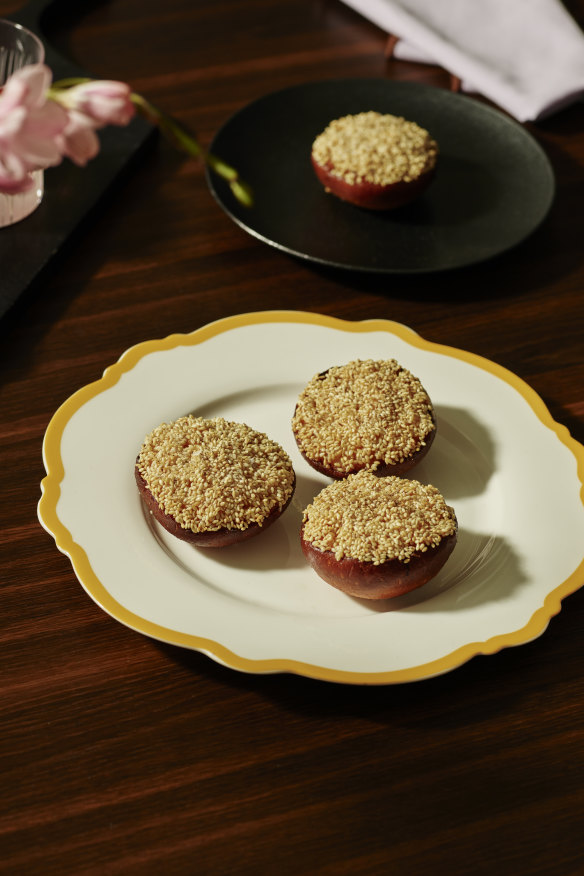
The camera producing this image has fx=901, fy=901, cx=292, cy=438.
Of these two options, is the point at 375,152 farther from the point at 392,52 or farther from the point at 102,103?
the point at 102,103

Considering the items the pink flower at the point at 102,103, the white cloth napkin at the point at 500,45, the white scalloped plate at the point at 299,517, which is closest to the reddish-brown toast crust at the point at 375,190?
the white scalloped plate at the point at 299,517

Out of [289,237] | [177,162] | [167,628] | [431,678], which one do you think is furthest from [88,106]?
[177,162]

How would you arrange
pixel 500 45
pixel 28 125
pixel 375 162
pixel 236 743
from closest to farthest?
1. pixel 28 125
2. pixel 236 743
3. pixel 375 162
4. pixel 500 45

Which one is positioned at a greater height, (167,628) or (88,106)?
(88,106)

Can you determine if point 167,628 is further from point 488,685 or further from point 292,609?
point 488,685

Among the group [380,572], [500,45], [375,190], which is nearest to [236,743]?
[380,572]

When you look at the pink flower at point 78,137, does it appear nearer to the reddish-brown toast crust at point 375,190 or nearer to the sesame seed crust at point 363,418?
the sesame seed crust at point 363,418

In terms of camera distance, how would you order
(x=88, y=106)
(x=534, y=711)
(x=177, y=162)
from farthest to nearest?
(x=177, y=162) < (x=534, y=711) < (x=88, y=106)
